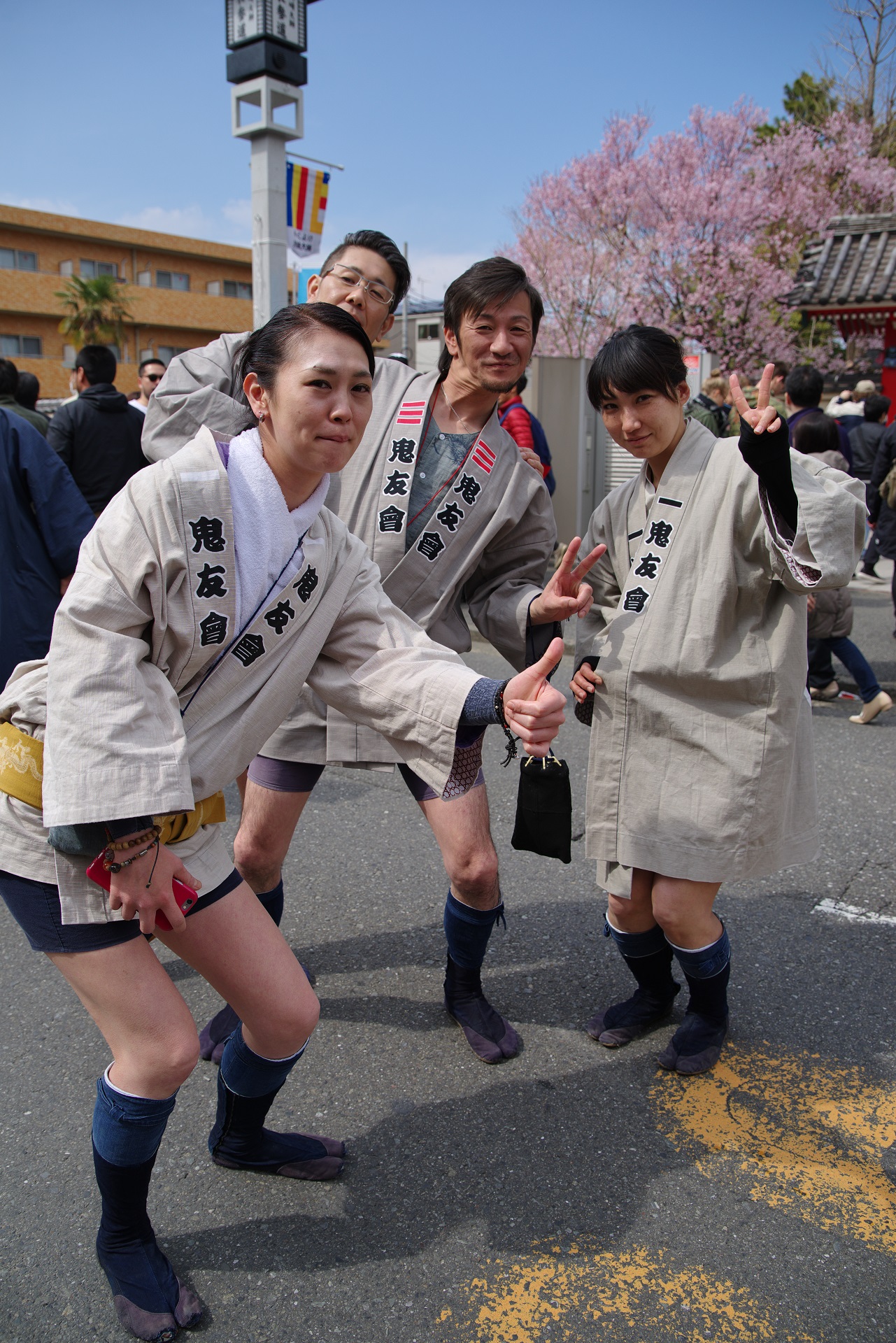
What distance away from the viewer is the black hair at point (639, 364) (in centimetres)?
232

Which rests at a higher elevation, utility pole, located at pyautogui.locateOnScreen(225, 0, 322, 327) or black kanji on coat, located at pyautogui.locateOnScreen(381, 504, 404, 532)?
utility pole, located at pyautogui.locateOnScreen(225, 0, 322, 327)

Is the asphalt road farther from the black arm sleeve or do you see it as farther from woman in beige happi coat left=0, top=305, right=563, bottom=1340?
the black arm sleeve

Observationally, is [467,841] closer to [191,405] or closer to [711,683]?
[711,683]

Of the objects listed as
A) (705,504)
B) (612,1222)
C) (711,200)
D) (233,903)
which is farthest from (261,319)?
(711,200)

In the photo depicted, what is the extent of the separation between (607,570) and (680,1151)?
5.00ft

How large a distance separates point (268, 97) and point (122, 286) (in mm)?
35999

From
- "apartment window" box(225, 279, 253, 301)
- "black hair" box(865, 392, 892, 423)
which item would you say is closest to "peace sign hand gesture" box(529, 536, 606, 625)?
"black hair" box(865, 392, 892, 423)

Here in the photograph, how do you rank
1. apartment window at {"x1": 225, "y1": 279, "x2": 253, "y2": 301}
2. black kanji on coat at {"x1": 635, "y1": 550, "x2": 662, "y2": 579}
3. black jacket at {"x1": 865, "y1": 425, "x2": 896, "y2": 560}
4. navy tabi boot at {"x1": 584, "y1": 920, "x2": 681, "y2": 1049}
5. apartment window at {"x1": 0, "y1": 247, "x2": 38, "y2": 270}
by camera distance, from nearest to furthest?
black kanji on coat at {"x1": 635, "y1": 550, "x2": 662, "y2": 579} → navy tabi boot at {"x1": 584, "y1": 920, "x2": 681, "y2": 1049} → black jacket at {"x1": 865, "y1": 425, "x2": 896, "y2": 560} → apartment window at {"x1": 0, "y1": 247, "x2": 38, "y2": 270} → apartment window at {"x1": 225, "y1": 279, "x2": 253, "y2": 301}

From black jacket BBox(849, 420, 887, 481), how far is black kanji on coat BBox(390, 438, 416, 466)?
865 centimetres

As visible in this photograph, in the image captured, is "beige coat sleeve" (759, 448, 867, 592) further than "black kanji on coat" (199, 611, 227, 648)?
Yes

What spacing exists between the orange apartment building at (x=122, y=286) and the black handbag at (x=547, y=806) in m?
36.5

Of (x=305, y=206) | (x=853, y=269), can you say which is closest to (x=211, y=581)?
(x=305, y=206)

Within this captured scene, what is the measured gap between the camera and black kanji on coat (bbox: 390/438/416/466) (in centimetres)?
267

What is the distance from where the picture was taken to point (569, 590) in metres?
2.50
